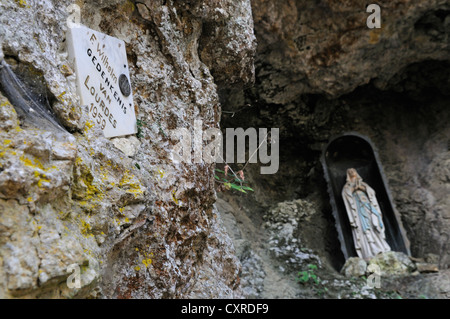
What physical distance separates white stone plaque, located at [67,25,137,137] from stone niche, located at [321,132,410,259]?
368cm

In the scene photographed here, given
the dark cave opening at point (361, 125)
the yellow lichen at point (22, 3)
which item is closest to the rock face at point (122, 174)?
the yellow lichen at point (22, 3)

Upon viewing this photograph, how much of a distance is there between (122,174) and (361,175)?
4817 mm

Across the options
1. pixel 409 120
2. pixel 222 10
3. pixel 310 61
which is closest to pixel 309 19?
pixel 310 61

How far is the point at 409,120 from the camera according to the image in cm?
529

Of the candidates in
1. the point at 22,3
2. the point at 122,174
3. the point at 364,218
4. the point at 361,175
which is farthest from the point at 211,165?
the point at 361,175

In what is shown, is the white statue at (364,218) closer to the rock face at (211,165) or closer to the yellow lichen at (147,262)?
the rock face at (211,165)

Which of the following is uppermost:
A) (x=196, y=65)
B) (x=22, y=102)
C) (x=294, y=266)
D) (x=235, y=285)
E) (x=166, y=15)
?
(x=166, y=15)

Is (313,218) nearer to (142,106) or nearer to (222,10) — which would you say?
(222,10)

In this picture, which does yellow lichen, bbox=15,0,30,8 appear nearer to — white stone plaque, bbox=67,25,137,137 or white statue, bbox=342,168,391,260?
white stone plaque, bbox=67,25,137,137

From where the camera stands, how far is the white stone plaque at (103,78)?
3.58ft

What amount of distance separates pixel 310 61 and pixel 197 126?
3240 mm

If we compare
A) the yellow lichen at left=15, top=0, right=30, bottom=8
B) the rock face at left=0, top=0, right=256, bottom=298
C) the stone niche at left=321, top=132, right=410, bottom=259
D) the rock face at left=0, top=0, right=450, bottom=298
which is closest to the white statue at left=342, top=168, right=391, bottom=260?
the stone niche at left=321, top=132, right=410, bottom=259

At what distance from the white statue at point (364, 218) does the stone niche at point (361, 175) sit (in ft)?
0.64

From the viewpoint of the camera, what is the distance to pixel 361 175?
528cm
